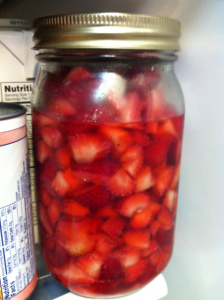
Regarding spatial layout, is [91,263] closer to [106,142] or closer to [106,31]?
[106,142]

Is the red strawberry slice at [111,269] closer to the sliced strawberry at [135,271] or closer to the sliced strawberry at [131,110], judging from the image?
the sliced strawberry at [135,271]

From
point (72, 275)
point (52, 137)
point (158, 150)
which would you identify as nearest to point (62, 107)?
point (52, 137)

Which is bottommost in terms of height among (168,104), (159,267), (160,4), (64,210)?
(159,267)

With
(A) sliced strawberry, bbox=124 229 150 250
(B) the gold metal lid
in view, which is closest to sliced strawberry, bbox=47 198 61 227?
(A) sliced strawberry, bbox=124 229 150 250

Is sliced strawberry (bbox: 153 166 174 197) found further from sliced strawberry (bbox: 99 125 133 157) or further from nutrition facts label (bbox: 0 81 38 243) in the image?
nutrition facts label (bbox: 0 81 38 243)

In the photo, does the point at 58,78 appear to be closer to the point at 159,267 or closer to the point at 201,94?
the point at 201,94

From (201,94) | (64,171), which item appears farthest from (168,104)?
(64,171)

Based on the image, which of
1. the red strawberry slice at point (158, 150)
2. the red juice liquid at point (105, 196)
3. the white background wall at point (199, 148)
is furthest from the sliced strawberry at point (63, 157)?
the white background wall at point (199, 148)
